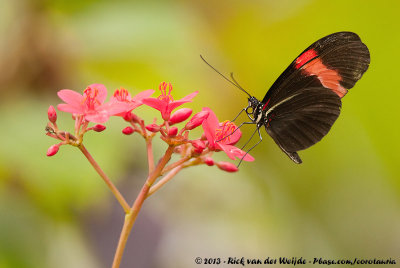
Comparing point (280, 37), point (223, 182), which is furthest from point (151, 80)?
point (280, 37)

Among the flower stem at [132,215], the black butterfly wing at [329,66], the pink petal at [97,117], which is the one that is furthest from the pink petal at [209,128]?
the black butterfly wing at [329,66]

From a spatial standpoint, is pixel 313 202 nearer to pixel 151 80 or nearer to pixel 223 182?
pixel 223 182

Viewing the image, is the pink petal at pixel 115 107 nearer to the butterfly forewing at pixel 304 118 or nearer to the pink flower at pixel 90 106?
the pink flower at pixel 90 106

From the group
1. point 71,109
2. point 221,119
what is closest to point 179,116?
point 71,109

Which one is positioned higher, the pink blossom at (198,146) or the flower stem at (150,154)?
the pink blossom at (198,146)

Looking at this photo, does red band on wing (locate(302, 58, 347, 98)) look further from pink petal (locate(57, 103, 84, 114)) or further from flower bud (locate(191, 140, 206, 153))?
pink petal (locate(57, 103, 84, 114))

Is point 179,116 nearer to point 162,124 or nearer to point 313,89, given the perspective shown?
point 162,124
